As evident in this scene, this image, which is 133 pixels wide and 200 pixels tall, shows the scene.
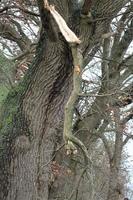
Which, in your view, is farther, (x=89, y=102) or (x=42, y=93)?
(x=89, y=102)

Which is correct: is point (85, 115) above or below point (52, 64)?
above

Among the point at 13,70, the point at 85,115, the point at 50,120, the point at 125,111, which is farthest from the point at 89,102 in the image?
the point at 50,120

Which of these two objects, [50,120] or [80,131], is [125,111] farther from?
[50,120]

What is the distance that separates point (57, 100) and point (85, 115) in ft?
18.5

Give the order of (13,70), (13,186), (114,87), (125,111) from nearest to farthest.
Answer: (13,186) → (13,70) → (114,87) → (125,111)

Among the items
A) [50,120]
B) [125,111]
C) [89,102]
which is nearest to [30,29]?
[89,102]

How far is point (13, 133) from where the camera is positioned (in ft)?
20.9

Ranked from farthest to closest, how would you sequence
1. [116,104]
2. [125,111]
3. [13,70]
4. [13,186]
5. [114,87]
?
[125,111] < [116,104] < [114,87] < [13,70] < [13,186]

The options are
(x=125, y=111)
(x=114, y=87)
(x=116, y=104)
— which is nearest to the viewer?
(x=114, y=87)

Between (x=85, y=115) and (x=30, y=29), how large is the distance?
2.37m

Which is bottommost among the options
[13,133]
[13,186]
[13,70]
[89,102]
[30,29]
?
[13,186]

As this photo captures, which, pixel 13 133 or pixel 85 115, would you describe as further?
pixel 85 115

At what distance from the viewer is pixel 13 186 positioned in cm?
628

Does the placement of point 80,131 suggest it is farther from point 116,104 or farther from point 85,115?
point 116,104
